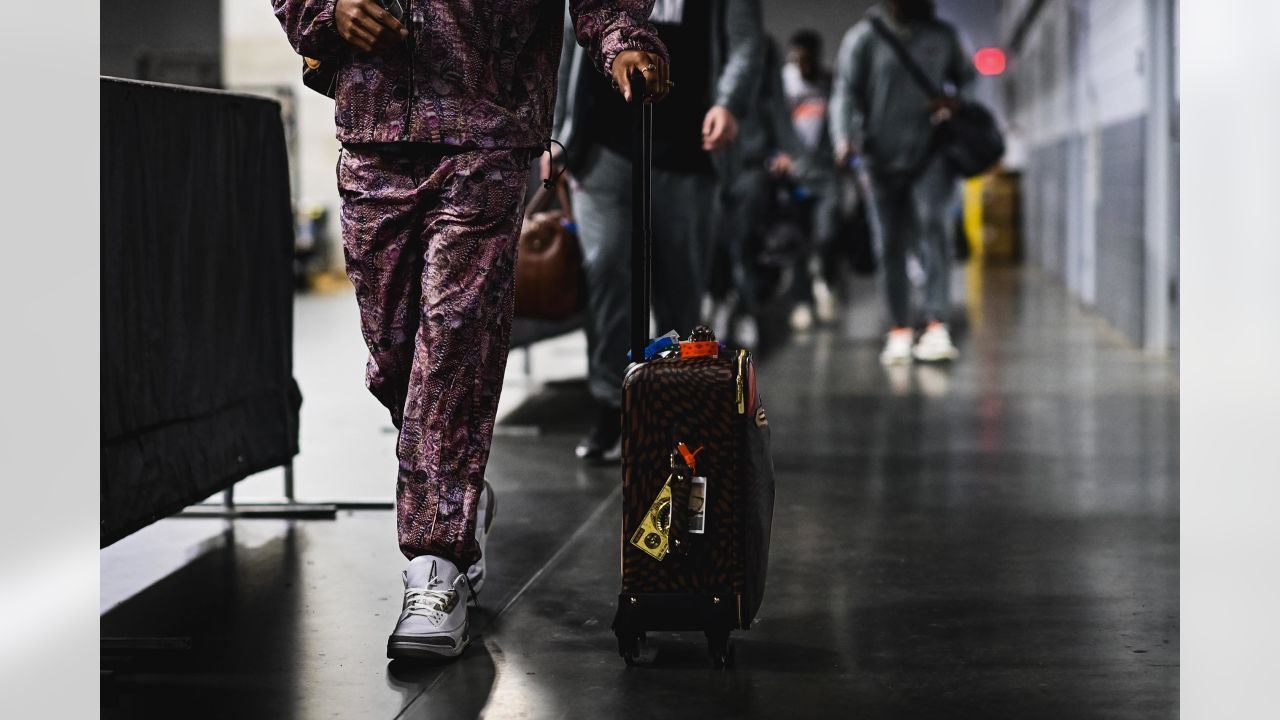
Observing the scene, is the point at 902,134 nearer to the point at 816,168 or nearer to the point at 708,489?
the point at 816,168

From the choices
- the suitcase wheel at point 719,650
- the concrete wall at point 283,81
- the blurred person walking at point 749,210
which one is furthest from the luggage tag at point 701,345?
the concrete wall at point 283,81

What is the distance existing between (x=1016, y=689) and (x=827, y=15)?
23.6 meters

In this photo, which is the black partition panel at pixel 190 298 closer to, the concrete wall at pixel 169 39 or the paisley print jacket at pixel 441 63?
the paisley print jacket at pixel 441 63

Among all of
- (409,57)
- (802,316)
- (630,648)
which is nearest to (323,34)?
(409,57)

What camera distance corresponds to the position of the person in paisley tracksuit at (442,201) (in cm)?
270

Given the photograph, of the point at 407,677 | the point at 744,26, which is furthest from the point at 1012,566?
the point at 744,26

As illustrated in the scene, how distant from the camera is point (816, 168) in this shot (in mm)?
11055

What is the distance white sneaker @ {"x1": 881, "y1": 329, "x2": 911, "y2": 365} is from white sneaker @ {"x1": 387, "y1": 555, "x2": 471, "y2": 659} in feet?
17.1

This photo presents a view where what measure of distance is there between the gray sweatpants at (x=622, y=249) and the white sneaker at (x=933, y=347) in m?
3.22

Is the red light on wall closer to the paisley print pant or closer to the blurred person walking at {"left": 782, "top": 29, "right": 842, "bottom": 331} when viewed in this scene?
the blurred person walking at {"left": 782, "top": 29, "right": 842, "bottom": 331}

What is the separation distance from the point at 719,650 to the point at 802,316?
772 centimetres

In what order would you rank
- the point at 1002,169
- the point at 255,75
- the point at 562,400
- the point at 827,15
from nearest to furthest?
1. the point at 562,400
2. the point at 255,75
3. the point at 1002,169
4. the point at 827,15
